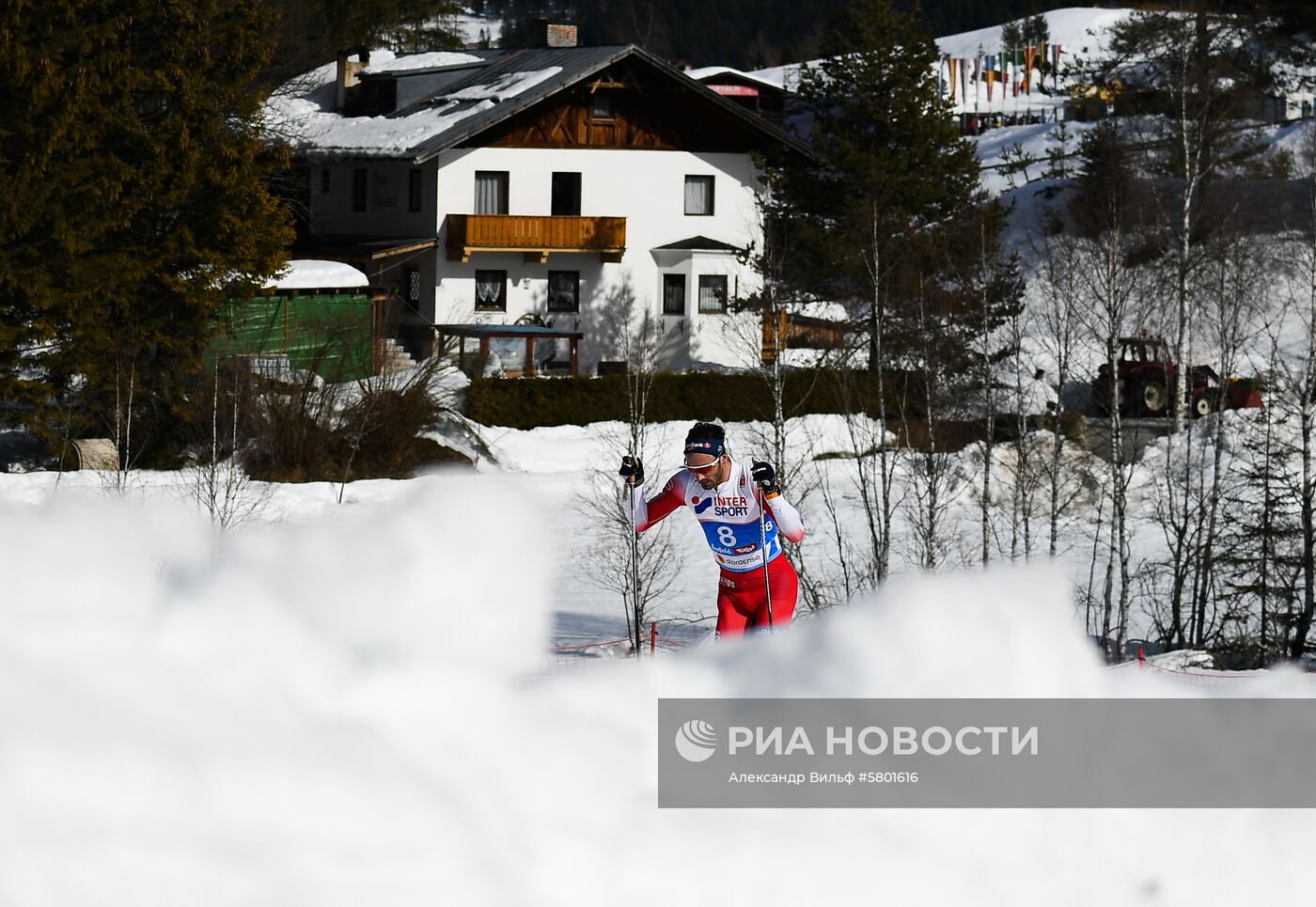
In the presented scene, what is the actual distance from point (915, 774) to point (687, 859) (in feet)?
3.07

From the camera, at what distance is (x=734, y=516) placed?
Answer: 31.9ft

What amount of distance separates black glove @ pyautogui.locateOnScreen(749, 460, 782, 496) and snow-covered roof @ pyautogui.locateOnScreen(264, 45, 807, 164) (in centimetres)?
3123

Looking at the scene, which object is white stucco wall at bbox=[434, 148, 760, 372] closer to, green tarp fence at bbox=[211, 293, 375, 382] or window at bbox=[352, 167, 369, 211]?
window at bbox=[352, 167, 369, 211]

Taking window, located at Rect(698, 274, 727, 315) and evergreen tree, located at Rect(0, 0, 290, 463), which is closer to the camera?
evergreen tree, located at Rect(0, 0, 290, 463)

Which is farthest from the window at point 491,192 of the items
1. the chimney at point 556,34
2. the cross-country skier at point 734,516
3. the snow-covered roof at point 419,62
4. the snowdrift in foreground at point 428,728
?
the snowdrift in foreground at point 428,728

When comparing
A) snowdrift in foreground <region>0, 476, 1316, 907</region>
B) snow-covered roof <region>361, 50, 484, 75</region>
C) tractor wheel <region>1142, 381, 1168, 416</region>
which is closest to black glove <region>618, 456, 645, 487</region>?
snowdrift in foreground <region>0, 476, 1316, 907</region>

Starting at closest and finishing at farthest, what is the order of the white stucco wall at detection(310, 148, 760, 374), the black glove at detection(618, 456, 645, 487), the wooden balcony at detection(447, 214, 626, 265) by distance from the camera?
the black glove at detection(618, 456, 645, 487) → the wooden balcony at detection(447, 214, 626, 265) → the white stucco wall at detection(310, 148, 760, 374)

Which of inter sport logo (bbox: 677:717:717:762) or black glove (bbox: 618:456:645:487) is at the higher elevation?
black glove (bbox: 618:456:645:487)

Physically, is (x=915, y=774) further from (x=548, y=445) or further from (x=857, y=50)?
(x=857, y=50)

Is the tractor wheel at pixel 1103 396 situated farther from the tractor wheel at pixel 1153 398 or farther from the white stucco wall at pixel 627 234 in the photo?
the white stucco wall at pixel 627 234

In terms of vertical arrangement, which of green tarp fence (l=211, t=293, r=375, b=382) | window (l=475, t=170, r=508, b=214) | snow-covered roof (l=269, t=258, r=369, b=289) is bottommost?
green tarp fence (l=211, t=293, r=375, b=382)

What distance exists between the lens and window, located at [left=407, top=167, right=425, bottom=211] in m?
41.9

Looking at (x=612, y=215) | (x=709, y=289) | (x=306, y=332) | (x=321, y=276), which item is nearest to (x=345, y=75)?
(x=612, y=215)

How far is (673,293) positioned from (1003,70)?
261ft
